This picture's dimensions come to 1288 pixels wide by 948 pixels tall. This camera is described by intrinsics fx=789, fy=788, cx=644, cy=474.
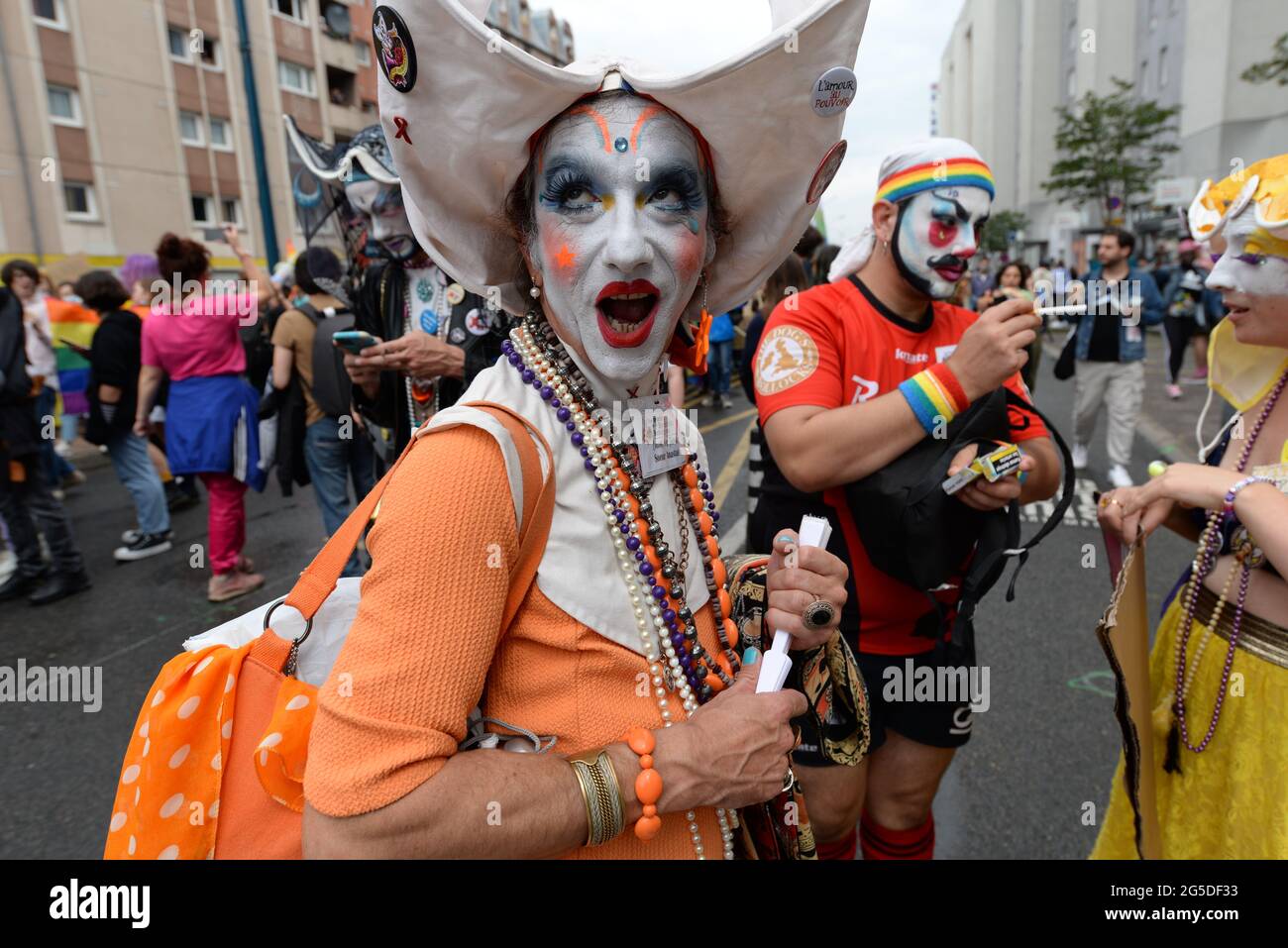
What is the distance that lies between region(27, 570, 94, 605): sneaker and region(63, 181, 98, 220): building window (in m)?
18.1

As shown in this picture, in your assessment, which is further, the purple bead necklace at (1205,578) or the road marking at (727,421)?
the road marking at (727,421)

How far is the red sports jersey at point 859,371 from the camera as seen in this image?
194 cm

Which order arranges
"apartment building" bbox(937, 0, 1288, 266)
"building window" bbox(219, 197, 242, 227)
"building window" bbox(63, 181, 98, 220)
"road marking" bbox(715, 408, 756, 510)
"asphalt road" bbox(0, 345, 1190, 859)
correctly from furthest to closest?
"apartment building" bbox(937, 0, 1288, 266) → "building window" bbox(219, 197, 242, 227) → "building window" bbox(63, 181, 98, 220) → "road marking" bbox(715, 408, 756, 510) → "asphalt road" bbox(0, 345, 1190, 859)

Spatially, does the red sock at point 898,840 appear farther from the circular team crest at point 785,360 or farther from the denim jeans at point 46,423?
the denim jeans at point 46,423

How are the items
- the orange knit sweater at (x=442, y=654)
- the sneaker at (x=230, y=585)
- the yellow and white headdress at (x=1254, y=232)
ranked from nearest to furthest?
the orange knit sweater at (x=442, y=654) < the yellow and white headdress at (x=1254, y=232) < the sneaker at (x=230, y=585)

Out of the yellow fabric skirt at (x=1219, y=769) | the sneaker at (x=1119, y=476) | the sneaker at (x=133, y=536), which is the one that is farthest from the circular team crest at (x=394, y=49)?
the sneaker at (x=1119, y=476)

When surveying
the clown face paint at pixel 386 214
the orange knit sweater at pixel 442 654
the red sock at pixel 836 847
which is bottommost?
the red sock at pixel 836 847

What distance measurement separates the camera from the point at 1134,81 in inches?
1368

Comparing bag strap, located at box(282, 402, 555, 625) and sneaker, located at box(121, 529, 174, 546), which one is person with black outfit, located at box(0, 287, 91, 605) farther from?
bag strap, located at box(282, 402, 555, 625)

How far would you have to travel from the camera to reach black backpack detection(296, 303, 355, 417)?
4.13 m

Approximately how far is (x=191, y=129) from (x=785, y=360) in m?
26.0

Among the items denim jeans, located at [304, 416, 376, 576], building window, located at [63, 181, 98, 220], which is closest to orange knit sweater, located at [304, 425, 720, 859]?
denim jeans, located at [304, 416, 376, 576]
